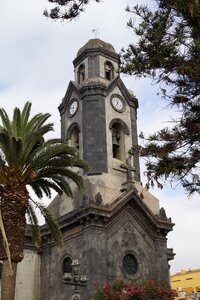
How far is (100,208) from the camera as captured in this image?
26.5 meters

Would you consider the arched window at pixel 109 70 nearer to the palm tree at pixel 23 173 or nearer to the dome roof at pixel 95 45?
the dome roof at pixel 95 45

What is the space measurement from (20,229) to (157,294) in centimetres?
698

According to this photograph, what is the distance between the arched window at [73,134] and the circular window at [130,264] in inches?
323

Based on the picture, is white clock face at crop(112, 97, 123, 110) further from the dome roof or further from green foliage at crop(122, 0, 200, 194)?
green foliage at crop(122, 0, 200, 194)

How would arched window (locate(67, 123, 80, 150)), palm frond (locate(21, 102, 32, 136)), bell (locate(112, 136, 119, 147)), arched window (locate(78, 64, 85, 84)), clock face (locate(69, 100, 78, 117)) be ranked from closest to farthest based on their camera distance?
palm frond (locate(21, 102, 32, 136))
bell (locate(112, 136, 119, 147))
arched window (locate(67, 123, 80, 150))
clock face (locate(69, 100, 78, 117))
arched window (locate(78, 64, 85, 84))

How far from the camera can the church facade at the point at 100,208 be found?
26.2 metres

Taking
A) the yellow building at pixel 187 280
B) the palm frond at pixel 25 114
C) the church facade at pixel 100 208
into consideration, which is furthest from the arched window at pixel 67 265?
the yellow building at pixel 187 280

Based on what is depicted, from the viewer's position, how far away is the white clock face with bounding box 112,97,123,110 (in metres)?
31.7

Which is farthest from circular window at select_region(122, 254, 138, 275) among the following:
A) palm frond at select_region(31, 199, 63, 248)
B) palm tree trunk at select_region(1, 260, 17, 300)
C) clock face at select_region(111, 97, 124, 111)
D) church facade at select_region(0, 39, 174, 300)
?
palm tree trunk at select_region(1, 260, 17, 300)

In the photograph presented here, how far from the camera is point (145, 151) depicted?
1220cm

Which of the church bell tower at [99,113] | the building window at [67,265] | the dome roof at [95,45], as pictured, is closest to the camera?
the building window at [67,265]

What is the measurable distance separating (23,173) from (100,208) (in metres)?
8.58

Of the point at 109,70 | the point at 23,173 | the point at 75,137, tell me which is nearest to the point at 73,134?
the point at 75,137

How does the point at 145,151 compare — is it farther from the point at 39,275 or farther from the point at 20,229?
the point at 39,275
